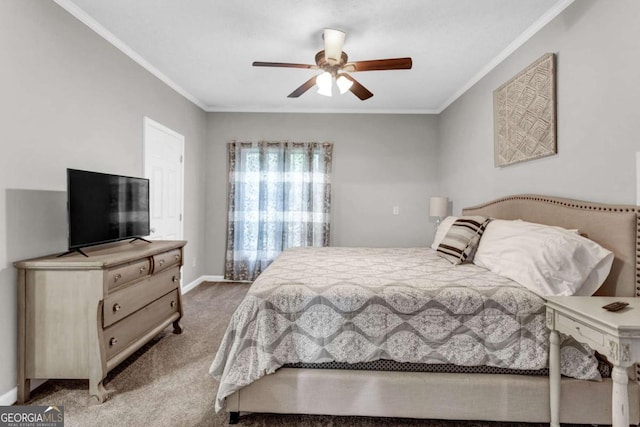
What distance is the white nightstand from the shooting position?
116cm

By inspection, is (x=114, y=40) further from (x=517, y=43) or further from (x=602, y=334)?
(x=602, y=334)

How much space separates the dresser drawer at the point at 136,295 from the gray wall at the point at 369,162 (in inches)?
94.2

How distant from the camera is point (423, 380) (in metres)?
1.64

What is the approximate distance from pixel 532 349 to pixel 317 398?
115cm

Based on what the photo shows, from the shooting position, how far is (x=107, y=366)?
1909 mm

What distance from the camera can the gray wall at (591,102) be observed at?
67.7 inches

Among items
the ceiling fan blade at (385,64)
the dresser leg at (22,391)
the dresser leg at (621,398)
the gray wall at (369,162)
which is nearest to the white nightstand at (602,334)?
the dresser leg at (621,398)

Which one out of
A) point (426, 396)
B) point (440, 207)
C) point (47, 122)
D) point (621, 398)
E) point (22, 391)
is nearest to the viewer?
point (621, 398)

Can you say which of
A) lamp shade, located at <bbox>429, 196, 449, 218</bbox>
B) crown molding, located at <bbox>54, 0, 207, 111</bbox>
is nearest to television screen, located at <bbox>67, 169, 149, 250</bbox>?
crown molding, located at <bbox>54, 0, 207, 111</bbox>

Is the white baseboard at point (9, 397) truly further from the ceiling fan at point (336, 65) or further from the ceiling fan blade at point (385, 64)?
the ceiling fan blade at point (385, 64)

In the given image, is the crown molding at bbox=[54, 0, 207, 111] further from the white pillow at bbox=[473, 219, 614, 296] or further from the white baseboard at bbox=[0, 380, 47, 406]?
the white pillow at bbox=[473, 219, 614, 296]

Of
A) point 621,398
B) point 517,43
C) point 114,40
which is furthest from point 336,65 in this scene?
point 621,398

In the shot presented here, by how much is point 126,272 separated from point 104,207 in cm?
57

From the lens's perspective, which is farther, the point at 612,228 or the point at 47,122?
the point at 47,122
